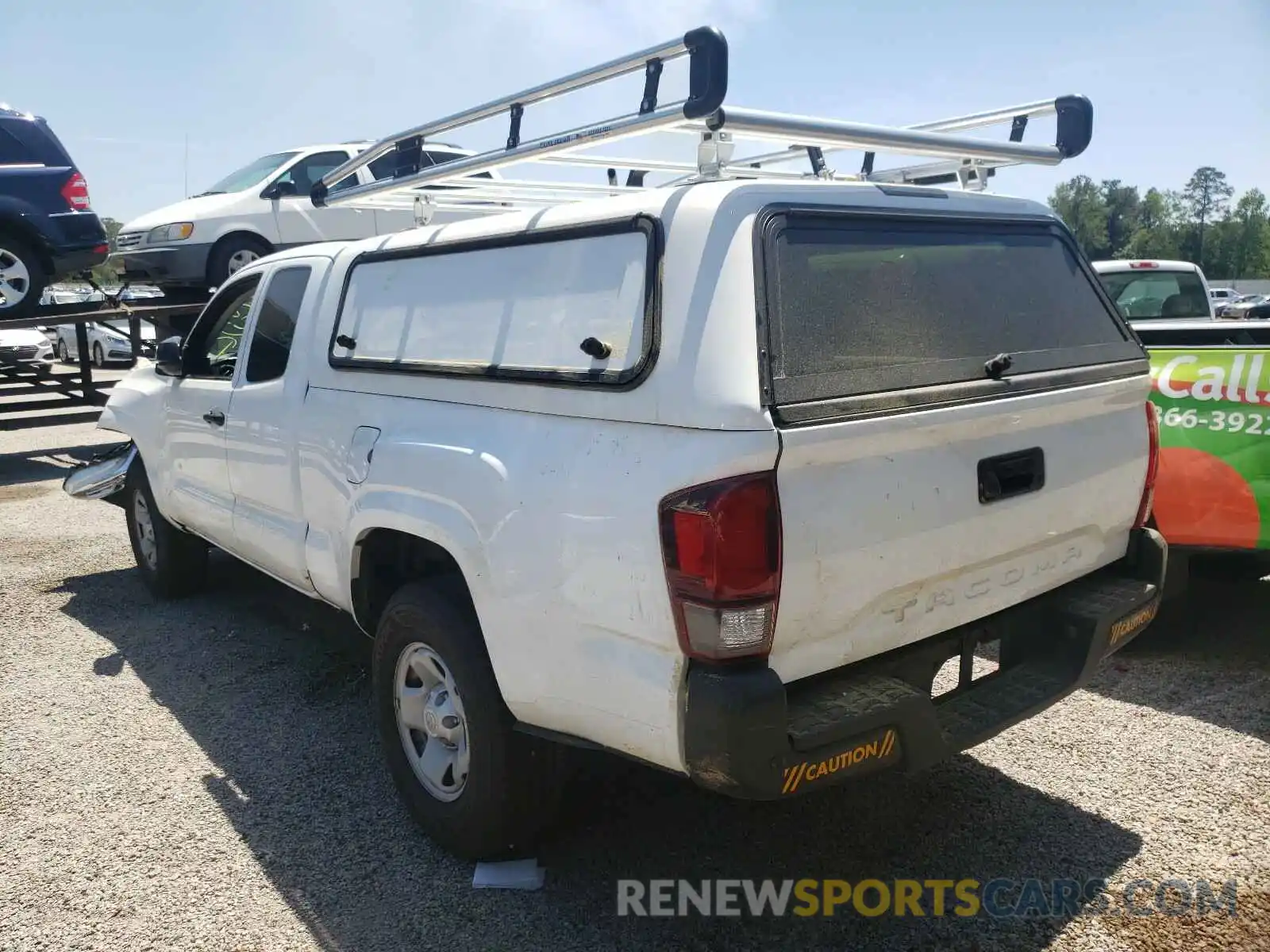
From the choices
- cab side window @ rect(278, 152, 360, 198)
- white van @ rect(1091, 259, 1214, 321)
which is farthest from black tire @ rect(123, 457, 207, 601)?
white van @ rect(1091, 259, 1214, 321)

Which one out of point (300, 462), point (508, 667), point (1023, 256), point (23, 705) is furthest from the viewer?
point (23, 705)

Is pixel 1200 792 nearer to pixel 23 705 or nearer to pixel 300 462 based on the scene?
pixel 300 462

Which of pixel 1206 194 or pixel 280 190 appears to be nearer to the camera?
pixel 280 190

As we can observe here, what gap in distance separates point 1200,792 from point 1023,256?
1913mm

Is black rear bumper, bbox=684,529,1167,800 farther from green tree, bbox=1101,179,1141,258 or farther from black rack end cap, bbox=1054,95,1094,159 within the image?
green tree, bbox=1101,179,1141,258

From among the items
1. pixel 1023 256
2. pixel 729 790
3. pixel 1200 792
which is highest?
pixel 1023 256

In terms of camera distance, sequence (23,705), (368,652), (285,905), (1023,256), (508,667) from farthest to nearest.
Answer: (368,652), (23,705), (1023,256), (285,905), (508,667)

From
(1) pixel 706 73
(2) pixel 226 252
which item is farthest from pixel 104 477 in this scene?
(1) pixel 706 73

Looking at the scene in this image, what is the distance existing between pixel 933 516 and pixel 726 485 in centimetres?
65

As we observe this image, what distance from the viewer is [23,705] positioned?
4.37 meters

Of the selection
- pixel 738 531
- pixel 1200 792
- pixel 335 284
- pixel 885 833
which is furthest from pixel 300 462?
pixel 1200 792

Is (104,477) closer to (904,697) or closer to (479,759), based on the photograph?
(479,759)

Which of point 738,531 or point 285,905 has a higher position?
point 738,531
